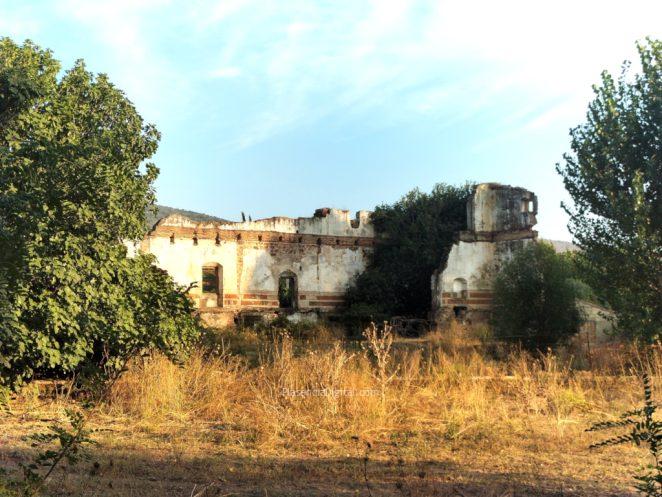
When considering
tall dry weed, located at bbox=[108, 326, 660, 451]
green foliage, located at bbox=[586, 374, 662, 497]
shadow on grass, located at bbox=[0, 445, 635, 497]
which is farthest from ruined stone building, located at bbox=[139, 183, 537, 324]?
green foliage, located at bbox=[586, 374, 662, 497]

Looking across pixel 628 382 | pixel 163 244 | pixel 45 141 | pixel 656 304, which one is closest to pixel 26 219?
pixel 45 141

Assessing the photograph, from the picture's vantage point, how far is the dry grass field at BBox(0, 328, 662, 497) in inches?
207

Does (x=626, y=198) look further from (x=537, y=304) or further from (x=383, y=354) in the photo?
(x=383, y=354)

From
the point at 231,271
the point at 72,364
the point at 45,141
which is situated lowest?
the point at 72,364

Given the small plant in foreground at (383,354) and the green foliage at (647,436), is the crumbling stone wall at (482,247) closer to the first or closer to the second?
the small plant in foreground at (383,354)

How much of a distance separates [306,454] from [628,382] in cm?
616

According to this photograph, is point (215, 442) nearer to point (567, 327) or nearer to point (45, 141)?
point (45, 141)

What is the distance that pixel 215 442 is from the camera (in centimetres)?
679

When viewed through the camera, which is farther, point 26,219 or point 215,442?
point 26,219

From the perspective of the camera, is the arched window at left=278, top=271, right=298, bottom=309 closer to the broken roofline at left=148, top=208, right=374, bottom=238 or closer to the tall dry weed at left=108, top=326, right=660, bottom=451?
the broken roofline at left=148, top=208, right=374, bottom=238

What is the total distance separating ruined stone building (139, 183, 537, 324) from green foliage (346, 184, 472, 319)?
79 cm

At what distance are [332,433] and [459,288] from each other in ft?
58.2

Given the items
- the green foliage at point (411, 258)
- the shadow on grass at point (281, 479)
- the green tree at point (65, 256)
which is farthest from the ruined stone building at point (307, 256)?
the shadow on grass at point (281, 479)

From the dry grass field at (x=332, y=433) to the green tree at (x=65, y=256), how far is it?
65 cm
